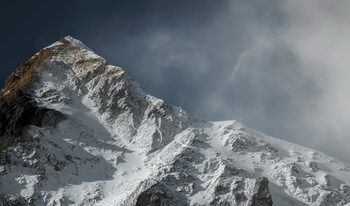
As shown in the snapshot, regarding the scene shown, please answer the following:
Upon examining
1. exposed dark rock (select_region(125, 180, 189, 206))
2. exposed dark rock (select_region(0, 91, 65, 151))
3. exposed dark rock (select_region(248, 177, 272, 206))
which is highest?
exposed dark rock (select_region(0, 91, 65, 151))

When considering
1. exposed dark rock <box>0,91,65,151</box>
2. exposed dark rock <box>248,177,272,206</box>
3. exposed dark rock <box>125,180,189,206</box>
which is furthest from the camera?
exposed dark rock <box>0,91,65,151</box>

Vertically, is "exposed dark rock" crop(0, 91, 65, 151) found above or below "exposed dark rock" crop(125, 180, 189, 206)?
above

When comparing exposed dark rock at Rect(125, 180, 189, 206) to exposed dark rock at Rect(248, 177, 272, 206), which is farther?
exposed dark rock at Rect(248, 177, 272, 206)

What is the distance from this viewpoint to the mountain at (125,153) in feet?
380

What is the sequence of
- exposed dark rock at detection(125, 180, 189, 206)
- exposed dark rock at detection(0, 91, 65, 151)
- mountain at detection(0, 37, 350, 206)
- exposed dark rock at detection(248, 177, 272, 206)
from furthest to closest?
exposed dark rock at detection(0, 91, 65, 151)
mountain at detection(0, 37, 350, 206)
exposed dark rock at detection(248, 177, 272, 206)
exposed dark rock at detection(125, 180, 189, 206)

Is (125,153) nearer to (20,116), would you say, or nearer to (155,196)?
(20,116)

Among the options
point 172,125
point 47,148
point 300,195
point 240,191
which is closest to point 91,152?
point 47,148

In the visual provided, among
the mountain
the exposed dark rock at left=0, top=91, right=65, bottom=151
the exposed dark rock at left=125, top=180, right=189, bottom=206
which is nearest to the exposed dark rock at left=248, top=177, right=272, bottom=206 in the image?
the mountain

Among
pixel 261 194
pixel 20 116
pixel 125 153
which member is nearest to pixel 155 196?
pixel 261 194

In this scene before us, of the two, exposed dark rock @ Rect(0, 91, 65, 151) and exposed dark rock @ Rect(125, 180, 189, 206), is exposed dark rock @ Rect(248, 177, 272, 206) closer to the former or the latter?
exposed dark rock @ Rect(125, 180, 189, 206)

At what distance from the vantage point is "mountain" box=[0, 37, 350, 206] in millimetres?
115688

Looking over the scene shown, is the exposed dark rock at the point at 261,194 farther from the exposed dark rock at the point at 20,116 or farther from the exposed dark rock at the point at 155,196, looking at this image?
the exposed dark rock at the point at 20,116

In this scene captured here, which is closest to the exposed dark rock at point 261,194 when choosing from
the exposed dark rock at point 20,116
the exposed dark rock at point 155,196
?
the exposed dark rock at point 155,196

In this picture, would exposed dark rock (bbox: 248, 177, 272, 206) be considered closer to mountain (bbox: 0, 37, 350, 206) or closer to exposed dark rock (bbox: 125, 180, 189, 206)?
mountain (bbox: 0, 37, 350, 206)
